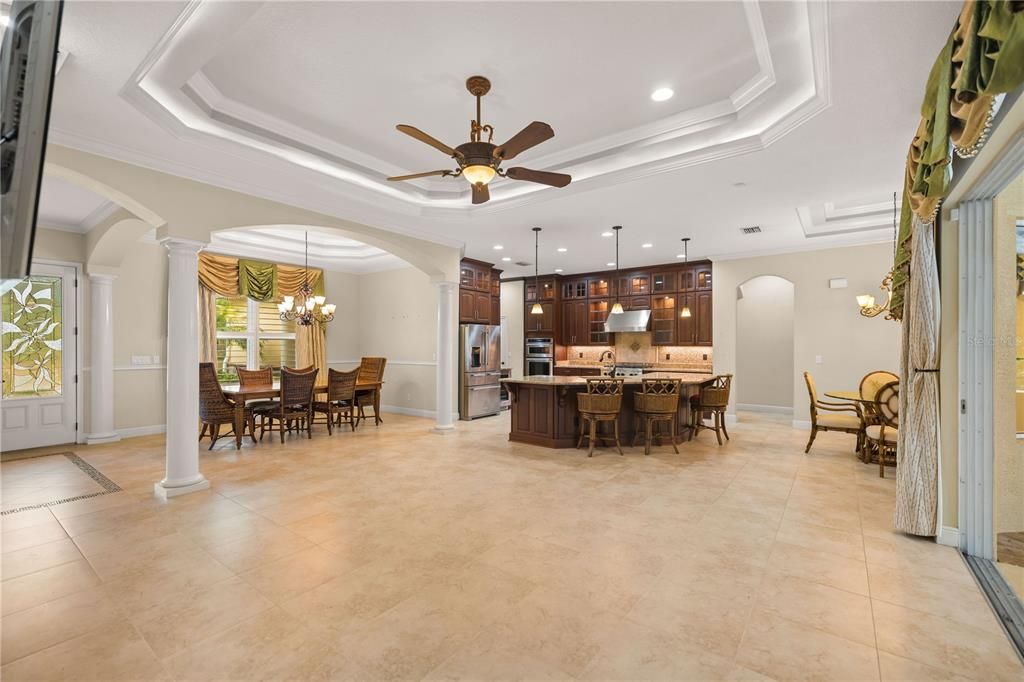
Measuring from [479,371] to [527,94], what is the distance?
556cm

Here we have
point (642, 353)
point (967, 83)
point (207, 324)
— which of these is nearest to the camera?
Answer: point (967, 83)

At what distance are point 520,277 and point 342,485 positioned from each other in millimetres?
7109

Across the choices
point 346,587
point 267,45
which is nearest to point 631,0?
point 267,45

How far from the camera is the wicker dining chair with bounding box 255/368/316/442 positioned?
251 inches

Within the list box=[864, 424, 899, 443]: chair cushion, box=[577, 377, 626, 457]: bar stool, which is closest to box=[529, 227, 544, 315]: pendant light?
box=[577, 377, 626, 457]: bar stool

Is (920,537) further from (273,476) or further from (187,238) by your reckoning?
(187,238)

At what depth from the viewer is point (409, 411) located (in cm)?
904

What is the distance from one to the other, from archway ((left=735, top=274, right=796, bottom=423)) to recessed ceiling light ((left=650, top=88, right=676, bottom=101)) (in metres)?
6.42

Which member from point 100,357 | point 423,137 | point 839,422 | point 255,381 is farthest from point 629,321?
point 100,357

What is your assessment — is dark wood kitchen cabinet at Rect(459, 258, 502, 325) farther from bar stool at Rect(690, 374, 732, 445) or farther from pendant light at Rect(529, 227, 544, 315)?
bar stool at Rect(690, 374, 732, 445)

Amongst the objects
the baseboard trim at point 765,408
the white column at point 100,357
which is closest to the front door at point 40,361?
the white column at point 100,357

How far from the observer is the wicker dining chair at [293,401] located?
6.37 m

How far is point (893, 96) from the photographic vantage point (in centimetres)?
297

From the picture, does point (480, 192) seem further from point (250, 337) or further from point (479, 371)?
point (250, 337)
